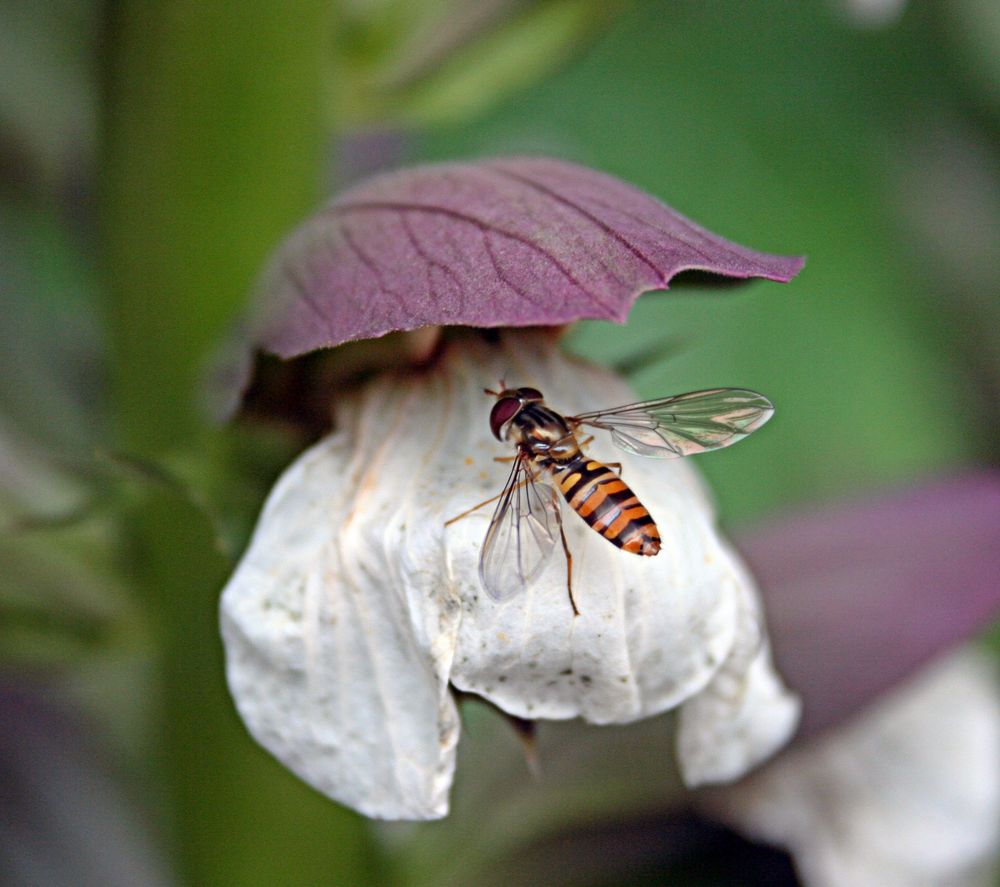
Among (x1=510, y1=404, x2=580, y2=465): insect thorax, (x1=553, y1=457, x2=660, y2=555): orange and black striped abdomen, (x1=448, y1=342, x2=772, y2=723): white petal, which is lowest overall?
(x1=448, y1=342, x2=772, y2=723): white petal

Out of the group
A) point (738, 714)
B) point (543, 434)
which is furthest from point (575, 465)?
point (738, 714)

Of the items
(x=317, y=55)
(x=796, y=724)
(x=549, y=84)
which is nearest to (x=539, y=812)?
(x=796, y=724)

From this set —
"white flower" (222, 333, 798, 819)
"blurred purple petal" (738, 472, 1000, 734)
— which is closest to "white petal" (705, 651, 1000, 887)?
"blurred purple petal" (738, 472, 1000, 734)

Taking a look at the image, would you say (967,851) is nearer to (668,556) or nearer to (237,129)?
(668,556)

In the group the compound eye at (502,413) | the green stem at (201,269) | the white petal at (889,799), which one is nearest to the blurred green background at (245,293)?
the green stem at (201,269)

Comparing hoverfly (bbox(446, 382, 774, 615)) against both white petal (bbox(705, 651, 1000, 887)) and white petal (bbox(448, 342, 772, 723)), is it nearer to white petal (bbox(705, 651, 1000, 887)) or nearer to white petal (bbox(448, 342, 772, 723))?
white petal (bbox(448, 342, 772, 723))

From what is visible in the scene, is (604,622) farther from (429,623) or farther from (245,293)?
(245,293)
